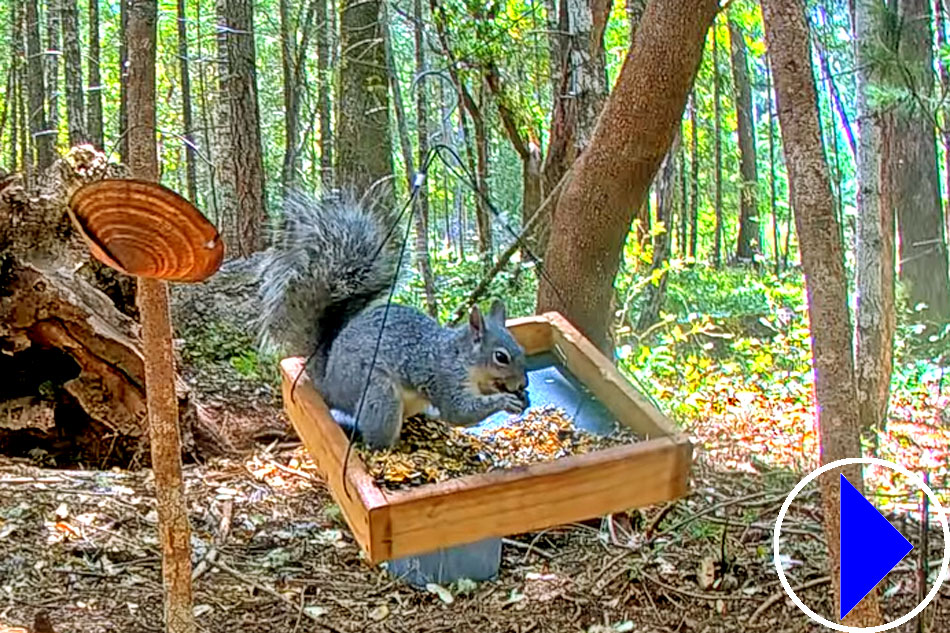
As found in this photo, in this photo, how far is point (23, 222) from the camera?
3.84m

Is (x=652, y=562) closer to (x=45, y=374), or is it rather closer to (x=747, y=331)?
(x=45, y=374)

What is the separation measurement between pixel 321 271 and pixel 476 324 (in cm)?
46

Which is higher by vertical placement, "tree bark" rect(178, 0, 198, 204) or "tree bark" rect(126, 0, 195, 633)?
"tree bark" rect(178, 0, 198, 204)

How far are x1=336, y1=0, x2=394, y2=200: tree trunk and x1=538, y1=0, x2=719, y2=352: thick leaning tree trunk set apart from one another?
92.6 inches

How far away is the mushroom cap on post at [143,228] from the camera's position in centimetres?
183

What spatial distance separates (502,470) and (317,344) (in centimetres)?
82

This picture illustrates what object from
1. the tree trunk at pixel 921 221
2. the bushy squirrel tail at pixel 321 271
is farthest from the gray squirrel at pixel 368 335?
the tree trunk at pixel 921 221

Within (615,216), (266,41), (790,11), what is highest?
(266,41)

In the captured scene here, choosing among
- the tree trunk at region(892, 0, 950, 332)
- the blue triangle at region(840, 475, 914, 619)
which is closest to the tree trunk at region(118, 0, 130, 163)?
the blue triangle at region(840, 475, 914, 619)

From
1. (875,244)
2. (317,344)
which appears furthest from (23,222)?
(875,244)

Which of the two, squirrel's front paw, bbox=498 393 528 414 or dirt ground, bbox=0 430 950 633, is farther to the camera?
dirt ground, bbox=0 430 950 633

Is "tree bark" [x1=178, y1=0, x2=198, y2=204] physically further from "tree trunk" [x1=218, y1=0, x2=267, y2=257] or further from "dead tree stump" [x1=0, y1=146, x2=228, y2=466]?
"dead tree stump" [x1=0, y1=146, x2=228, y2=466]

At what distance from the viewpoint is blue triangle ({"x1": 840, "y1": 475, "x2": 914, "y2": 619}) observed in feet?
6.13

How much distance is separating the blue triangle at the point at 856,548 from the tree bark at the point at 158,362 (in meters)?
1.36
